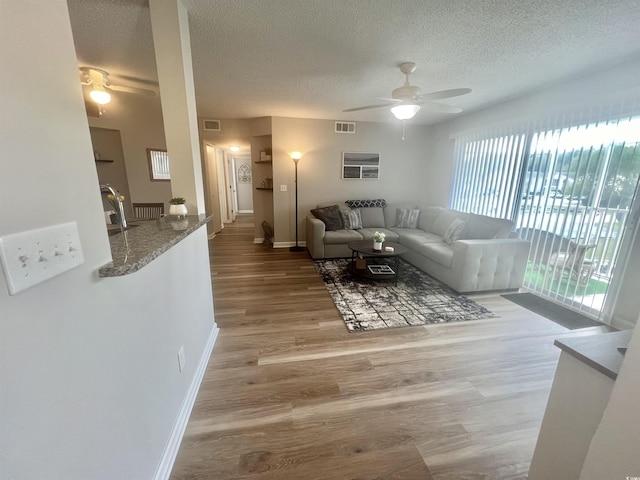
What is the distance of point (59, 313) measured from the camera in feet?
2.09

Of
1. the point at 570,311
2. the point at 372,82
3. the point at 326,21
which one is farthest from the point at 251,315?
the point at 570,311

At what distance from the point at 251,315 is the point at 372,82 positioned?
2949 mm

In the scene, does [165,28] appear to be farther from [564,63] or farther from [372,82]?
[564,63]

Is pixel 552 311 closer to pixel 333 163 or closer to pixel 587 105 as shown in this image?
pixel 587 105

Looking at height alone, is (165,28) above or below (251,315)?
above

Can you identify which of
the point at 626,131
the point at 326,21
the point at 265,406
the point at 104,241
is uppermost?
the point at 326,21

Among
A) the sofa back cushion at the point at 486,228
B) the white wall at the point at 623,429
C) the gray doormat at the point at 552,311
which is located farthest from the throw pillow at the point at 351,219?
the white wall at the point at 623,429

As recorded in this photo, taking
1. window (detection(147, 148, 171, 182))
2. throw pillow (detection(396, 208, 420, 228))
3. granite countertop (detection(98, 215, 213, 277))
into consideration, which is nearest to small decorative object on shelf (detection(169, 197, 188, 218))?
granite countertop (detection(98, 215, 213, 277))

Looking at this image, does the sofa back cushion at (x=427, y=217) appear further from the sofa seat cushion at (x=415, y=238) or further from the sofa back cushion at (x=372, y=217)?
the sofa back cushion at (x=372, y=217)

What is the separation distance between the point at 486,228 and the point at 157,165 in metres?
5.41

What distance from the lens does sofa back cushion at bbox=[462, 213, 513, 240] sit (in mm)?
3213

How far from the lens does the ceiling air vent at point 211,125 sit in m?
4.92

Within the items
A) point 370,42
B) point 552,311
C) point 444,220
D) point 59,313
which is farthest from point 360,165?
point 59,313

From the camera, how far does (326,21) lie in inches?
72.5
